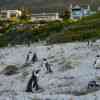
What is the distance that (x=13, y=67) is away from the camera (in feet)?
118

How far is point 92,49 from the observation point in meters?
42.6

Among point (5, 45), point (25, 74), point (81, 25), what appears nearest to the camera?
point (25, 74)

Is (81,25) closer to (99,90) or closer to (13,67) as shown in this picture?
(13,67)

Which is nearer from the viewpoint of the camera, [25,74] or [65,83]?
[65,83]

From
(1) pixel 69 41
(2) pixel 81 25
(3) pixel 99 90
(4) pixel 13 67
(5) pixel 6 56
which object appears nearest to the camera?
(3) pixel 99 90

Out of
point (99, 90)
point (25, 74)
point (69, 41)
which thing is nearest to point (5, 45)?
point (69, 41)

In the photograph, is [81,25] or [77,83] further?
[81,25]

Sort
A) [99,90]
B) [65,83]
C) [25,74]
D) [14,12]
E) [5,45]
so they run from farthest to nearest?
[14,12] < [5,45] < [25,74] < [65,83] < [99,90]

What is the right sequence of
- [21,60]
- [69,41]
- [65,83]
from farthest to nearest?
[69,41] < [21,60] < [65,83]

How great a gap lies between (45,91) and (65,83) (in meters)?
2.35

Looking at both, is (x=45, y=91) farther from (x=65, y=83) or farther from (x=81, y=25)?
(x=81, y=25)

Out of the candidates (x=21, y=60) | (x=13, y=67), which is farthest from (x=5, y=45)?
(x=13, y=67)

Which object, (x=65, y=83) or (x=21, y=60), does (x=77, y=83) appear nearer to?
(x=65, y=83)

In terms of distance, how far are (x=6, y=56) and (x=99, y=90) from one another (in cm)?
2813
